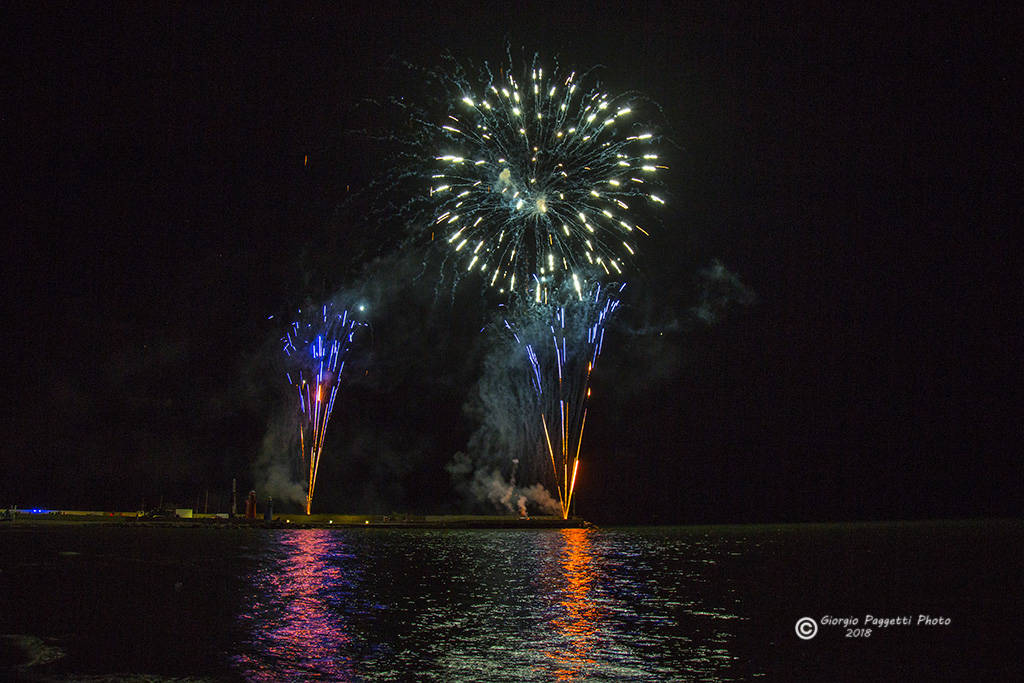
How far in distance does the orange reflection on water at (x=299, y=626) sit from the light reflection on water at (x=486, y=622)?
4cm

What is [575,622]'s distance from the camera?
20031 millimetres

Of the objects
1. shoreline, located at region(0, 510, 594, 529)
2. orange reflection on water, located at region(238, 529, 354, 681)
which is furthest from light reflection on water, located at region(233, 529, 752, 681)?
shoreline, located at region(0, 510, 594, 529)

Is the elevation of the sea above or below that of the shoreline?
above

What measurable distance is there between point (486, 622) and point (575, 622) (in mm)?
2381

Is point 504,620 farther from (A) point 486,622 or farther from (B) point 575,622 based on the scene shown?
(B) point 575,622

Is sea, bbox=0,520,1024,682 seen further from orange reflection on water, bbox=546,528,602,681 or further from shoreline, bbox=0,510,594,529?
shoreline, bbox=0,510,594,529

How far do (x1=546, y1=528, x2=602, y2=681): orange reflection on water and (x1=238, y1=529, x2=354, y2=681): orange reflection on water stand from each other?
425 cm

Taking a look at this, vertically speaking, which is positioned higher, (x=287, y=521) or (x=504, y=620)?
(x=504, y=620)

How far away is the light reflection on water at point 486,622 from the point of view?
1458cm

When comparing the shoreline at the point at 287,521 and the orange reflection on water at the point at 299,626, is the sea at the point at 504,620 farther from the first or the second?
the shoreline at the point at 287,521

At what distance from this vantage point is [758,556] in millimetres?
44719

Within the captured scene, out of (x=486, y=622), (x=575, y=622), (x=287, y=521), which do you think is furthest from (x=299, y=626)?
(x=287, y=521)

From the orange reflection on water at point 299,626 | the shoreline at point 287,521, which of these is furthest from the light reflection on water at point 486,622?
the shoreline at point 287,521

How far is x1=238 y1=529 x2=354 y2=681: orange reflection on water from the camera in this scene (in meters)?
14.5
